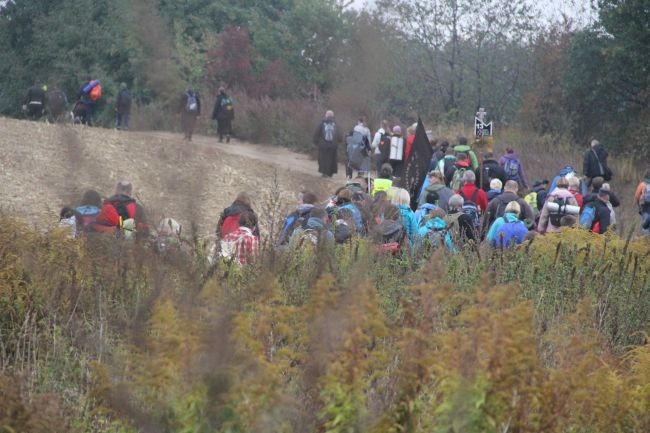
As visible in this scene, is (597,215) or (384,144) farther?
(384,144)

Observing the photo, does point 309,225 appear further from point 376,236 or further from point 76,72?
point 76,72

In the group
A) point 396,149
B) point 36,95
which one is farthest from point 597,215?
point 36,95

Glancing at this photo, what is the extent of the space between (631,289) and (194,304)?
14.8ft

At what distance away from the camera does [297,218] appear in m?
10.7

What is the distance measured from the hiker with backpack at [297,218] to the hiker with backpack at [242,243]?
10.9 inches

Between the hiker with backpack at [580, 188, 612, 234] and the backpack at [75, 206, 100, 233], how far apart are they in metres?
7.19

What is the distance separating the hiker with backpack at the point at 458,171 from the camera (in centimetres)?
1694

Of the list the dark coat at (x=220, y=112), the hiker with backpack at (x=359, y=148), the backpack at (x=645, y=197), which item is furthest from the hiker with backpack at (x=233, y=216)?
the dark coat at (x=220, y=112)

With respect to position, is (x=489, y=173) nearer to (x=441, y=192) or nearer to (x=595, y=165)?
(x=441, y=192)

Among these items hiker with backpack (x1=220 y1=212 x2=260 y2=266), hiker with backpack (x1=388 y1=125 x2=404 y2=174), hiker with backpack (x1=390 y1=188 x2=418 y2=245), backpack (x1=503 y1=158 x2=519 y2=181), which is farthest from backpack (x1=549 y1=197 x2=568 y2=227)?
hiker with backpack (x1=388 y1=125 x2=404 y2=174)

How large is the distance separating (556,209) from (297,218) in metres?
4.62

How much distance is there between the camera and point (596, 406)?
6023 millimetres

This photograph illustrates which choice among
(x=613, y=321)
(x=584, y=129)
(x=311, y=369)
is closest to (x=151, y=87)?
(x=311, y=369)

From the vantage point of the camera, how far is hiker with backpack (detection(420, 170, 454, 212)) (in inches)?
586
